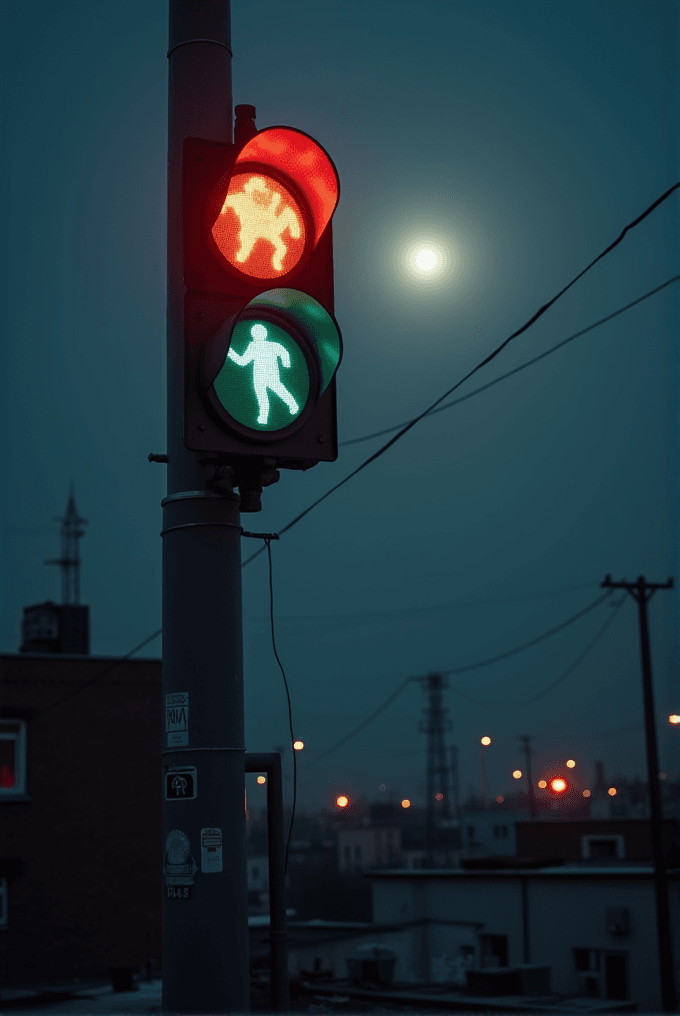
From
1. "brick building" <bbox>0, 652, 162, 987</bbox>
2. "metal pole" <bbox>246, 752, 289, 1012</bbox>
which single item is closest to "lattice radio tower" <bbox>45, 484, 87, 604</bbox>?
"brick building" <bbox>0, 652, 162, 987</bbox>

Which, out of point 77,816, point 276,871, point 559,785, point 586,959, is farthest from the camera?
point 559,785

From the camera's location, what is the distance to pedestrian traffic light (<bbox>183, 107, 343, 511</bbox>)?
112 inches

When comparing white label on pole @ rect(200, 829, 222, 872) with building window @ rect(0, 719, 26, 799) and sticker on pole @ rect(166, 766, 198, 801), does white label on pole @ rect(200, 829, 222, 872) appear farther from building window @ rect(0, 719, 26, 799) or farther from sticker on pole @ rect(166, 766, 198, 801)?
building window @ rect(0, 719, 26, 799)

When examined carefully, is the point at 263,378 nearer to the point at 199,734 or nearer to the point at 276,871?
the point at 199,734

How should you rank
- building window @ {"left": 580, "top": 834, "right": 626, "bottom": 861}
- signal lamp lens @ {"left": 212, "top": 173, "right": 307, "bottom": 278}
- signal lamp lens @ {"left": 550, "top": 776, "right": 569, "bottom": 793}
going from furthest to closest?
1. building window @ {"left": 580, "top": 834, "right": 626, "bottom": 861}
2. signal lamp lens @ {"left": 550, "top": 776, "right": 569, "bottom": 793}
3. signal lamp lens @ {"left": 212, "top": 173, "right": 307, "bottom": 278}

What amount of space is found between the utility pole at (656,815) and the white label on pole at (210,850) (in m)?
26.3

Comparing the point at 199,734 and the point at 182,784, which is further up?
the point at 199,734

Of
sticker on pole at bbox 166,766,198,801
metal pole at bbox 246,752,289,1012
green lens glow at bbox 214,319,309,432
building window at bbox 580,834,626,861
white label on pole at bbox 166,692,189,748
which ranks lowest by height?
building window at bbox 580,834,626,861

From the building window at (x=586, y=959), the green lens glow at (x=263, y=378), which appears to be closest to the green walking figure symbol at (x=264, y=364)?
the green lens glow at (x=263, y=378)

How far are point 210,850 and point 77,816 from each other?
30304 millimetres

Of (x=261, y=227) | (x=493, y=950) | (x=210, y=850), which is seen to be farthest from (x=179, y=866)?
(x=493, y=950)

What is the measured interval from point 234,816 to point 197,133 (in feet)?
6.64

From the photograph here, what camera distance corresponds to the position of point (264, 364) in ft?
9.47

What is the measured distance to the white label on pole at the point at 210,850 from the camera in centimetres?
283
